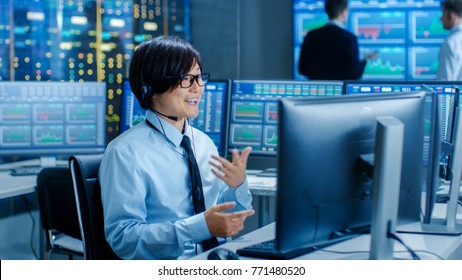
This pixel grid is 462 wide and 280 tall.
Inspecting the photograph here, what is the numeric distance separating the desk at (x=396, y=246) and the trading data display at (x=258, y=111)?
1201mm

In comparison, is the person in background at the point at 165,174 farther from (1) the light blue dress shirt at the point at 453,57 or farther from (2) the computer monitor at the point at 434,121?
(1) the light blue dress shirt at the point at 453,57

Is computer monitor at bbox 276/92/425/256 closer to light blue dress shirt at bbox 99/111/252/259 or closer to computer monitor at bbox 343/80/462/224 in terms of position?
computer monitor at bbox 343/80/462/224

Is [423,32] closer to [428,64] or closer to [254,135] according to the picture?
[428,64]

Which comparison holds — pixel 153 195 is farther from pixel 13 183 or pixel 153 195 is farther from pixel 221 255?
pixel 13 183

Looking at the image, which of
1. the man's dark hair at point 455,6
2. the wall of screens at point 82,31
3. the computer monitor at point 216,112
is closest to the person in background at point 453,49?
the man's dark hair at point 455,6

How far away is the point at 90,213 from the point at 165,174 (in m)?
0.26

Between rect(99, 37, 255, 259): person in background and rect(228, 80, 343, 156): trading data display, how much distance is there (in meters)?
1.18

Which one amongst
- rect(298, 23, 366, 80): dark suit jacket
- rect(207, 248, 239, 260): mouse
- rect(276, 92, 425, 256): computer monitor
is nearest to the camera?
rect(276, 92, 425, 256): computer monitor

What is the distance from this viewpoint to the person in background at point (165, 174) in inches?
81.8

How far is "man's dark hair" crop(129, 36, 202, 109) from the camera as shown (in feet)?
7.32

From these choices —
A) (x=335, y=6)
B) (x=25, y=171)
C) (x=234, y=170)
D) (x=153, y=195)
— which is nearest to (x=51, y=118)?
(x=25, y=171)

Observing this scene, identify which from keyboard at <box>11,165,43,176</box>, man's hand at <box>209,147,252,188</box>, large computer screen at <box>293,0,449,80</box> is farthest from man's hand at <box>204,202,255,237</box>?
large computer screen at <box>293,0,449,80</box>
